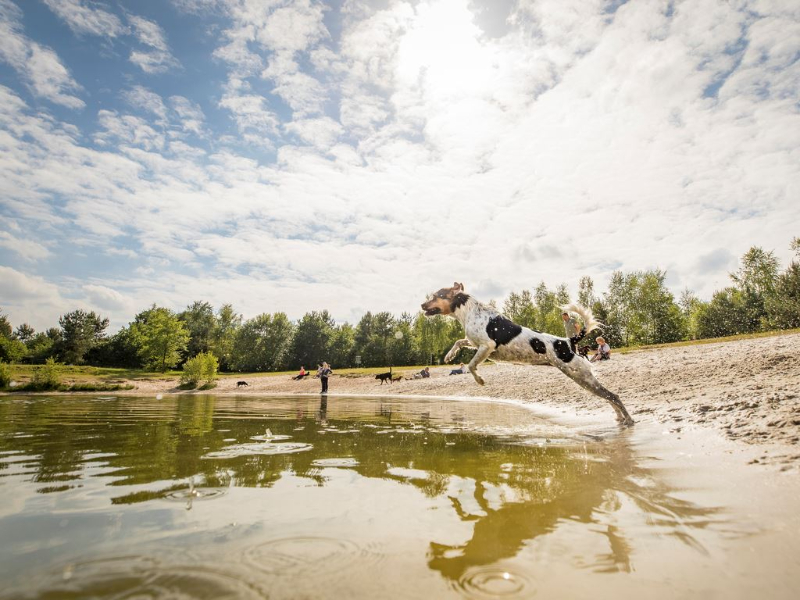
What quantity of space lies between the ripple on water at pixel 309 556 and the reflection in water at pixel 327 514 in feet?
0.04

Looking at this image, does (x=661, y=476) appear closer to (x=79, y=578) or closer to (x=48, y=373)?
(x=79, y=578)

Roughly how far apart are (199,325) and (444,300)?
9380cm

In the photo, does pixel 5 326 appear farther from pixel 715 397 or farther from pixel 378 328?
pixel 715 397

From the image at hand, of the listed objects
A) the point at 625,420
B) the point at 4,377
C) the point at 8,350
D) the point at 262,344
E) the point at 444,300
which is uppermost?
the point at 262,344

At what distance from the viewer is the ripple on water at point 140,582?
1.68 metres

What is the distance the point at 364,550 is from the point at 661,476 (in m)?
3.47

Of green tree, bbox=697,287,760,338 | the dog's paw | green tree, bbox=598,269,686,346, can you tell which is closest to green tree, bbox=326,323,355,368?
green tree, bbox=598,269,686,346

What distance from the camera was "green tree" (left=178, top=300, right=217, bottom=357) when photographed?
8725cm

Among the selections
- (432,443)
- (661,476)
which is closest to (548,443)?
(432,443)

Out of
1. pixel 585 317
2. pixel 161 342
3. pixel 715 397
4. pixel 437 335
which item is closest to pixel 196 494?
pixel 585 317

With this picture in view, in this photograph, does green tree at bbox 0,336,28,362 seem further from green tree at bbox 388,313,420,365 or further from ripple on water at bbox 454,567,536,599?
ripple on water at bbox 454,567,536,599

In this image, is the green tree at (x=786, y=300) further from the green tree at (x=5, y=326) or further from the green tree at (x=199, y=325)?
the green tree at (x=5, y=326)

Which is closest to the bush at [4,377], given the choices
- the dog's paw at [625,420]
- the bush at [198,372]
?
the bush at [198,372]

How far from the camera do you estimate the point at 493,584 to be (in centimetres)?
191
